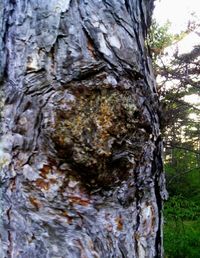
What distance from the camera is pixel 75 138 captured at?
2.97 ft

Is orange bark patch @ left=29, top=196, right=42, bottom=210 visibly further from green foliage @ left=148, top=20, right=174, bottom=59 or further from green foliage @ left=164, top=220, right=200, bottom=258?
green foliage @ left=148, top=20, right=174, bottom=59

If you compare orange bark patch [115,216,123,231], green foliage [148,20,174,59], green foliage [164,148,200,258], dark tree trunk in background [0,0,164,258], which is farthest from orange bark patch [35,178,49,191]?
green foliage [148,20,174,59]

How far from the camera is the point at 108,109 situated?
0.94m

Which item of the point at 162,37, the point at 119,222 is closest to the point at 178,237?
the point at 162,37

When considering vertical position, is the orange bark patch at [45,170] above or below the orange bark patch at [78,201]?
above

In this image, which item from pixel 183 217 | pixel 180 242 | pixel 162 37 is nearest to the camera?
pixel 180 242

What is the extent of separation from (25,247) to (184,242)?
7232 millimetres

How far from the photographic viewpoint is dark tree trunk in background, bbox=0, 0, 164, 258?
0.88 m

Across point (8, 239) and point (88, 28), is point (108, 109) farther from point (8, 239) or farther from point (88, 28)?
point (8, 239)

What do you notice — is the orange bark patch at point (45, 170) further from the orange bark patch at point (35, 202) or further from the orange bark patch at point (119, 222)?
the orange bark patch at point (119, 222)

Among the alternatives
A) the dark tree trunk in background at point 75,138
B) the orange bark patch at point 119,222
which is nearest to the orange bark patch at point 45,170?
the dark tree trunk in background at point 75,138

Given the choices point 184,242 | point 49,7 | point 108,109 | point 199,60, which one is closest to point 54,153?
point 108,109

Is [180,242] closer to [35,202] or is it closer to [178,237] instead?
[178,237]

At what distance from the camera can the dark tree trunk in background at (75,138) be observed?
0.88m
